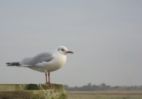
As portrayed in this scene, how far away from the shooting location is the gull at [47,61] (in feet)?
31.3

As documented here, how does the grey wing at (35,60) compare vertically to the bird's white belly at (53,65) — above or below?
above

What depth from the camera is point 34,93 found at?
8414 millimetres

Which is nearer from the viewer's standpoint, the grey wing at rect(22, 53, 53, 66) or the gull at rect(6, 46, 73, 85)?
the gull at rect(6, 46, 73, 85)

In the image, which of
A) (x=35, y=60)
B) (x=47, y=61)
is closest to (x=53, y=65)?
(x=47, y=61)

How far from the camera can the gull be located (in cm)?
953

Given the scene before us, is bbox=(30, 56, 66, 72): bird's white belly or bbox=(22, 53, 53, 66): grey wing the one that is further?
bbox=(22, 53, 53, 66): grey wing

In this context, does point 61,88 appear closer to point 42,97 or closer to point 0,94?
point 42,97

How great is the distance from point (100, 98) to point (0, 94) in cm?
3248

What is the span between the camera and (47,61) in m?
9.65

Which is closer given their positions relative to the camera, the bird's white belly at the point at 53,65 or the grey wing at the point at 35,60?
the bird's white belly at the point at 53,65

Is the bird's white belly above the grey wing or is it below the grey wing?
below

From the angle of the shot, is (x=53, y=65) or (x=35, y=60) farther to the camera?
(x=35, y=60)

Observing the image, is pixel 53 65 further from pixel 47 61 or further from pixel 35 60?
pixel 35 60

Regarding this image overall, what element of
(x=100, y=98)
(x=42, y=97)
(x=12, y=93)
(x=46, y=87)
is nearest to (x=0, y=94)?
(x=12, y=93)
